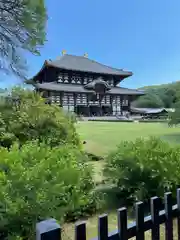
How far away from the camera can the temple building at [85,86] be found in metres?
36.6

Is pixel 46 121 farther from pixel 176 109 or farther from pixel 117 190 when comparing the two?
pixel 176 109

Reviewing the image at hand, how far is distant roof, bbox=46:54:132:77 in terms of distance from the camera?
3903 cm

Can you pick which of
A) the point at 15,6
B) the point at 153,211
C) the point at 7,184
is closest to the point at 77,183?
the point at 7,184

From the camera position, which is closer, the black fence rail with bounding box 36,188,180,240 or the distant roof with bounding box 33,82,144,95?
the black fence rail with bounding box 36,188,180,240

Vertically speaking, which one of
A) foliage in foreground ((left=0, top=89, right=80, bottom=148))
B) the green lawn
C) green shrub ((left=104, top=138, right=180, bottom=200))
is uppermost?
foliage in foreground ((left=0, top=89, right=80, bottom=148))

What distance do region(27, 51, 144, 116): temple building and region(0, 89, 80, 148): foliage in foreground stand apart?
2910 cm

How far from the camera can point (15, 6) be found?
688 centimetres

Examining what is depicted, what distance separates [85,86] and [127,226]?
37976 mm

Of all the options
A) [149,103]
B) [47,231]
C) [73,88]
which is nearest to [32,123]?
[47,231]

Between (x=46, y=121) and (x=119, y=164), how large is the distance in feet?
6.66

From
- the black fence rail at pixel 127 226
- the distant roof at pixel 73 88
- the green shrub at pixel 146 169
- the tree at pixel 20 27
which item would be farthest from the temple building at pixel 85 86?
the black fence rail at pixel 127 226

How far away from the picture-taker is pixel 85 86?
128ft

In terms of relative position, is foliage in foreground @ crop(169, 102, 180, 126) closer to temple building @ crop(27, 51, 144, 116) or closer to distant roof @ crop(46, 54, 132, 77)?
temple building @ crop(27, 51, 144, 116)

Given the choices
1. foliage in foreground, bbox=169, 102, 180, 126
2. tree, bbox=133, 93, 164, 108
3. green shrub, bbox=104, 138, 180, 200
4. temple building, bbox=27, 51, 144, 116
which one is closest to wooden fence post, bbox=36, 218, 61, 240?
green shrub, bbox=104, 138, 180, 200
